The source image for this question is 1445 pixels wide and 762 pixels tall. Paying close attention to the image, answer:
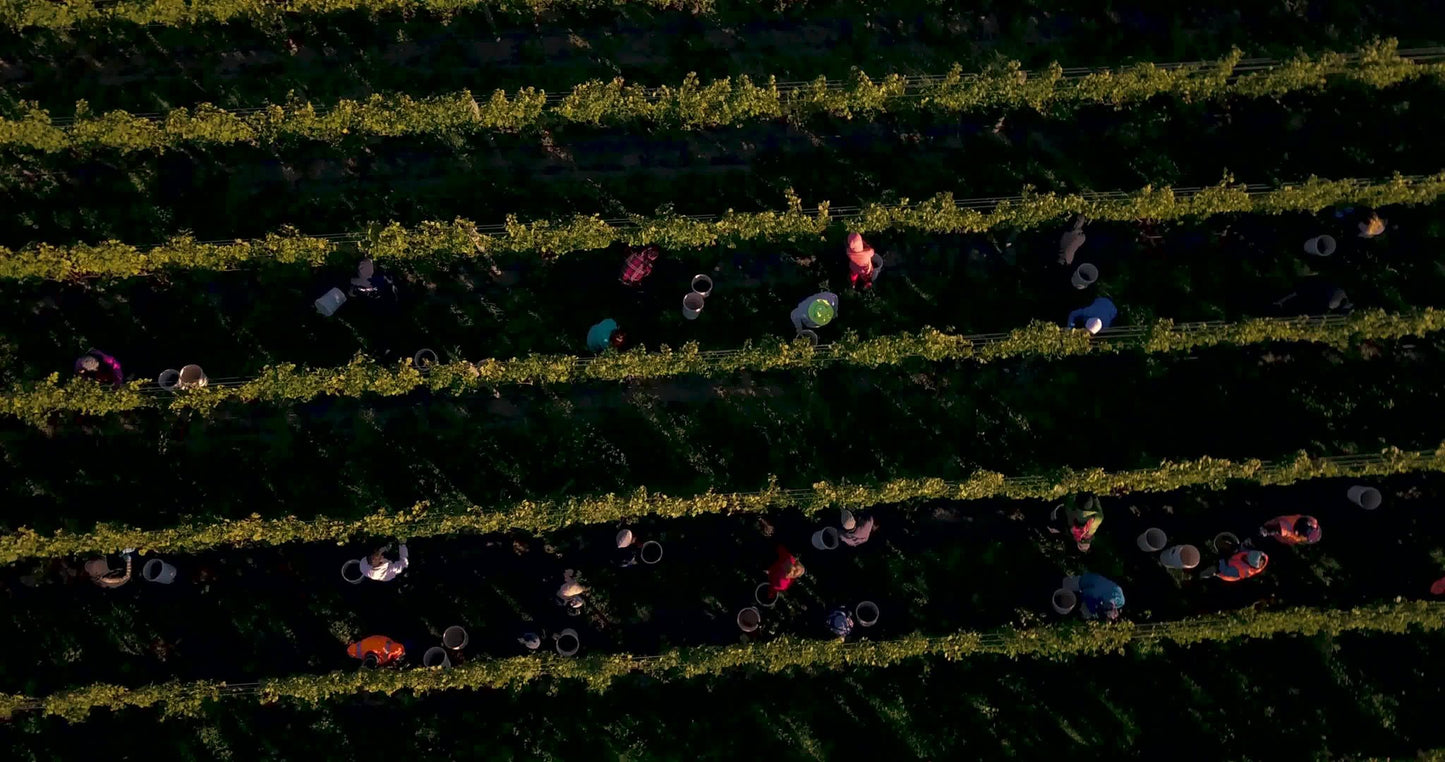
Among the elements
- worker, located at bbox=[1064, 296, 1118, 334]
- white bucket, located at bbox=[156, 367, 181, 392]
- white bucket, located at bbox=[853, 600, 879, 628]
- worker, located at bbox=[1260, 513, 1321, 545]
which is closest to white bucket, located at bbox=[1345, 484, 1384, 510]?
worker, located at bbox=[1260, 513, 1321, 545]

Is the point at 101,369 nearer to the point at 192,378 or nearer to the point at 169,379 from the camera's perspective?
the point at 169,379

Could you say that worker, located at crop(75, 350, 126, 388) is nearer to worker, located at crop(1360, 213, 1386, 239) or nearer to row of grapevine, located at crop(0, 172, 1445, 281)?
row of grapevine, located at crop(0, 172, 1445, 281)

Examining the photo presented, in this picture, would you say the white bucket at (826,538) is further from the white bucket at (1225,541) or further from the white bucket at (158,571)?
the white bucket at (158,571)

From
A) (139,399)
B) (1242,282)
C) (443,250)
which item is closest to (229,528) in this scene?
(139,399)

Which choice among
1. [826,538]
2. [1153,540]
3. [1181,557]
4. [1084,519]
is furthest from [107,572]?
[1181,557]

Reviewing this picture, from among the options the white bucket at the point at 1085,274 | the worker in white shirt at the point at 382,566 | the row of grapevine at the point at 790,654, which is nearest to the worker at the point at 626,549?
Answer: the row of grapevine at the point at 790,654

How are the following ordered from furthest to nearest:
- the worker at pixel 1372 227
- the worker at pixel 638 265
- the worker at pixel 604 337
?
the worker at pixel 638 265 → the worker at pixel 604 337 → the worker at pixel 1372 227

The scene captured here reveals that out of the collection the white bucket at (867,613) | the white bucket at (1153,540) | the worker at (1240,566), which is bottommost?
the worker at (1240,566)
